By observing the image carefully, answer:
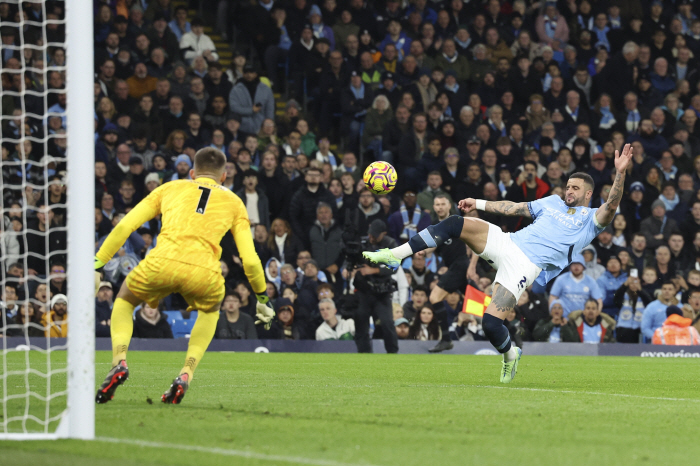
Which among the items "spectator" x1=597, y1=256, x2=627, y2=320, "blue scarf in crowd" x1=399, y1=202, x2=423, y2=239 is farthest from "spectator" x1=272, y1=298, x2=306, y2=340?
"spectator" x1=597, y1=256, x2=627, y2=320

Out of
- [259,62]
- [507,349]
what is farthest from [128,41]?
[507,349]

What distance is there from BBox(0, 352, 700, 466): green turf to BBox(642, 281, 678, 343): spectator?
5736 mm

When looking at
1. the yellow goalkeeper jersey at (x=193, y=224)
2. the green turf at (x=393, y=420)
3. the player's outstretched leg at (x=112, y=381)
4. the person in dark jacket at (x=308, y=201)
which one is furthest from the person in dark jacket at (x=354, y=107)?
the player's outstretched leg at (x=112, y=381)

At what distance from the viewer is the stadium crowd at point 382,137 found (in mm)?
16172

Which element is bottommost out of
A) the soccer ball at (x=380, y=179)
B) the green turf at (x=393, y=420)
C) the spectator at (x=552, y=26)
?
the green turf at (x=393, y=420)

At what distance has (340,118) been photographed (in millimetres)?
19703

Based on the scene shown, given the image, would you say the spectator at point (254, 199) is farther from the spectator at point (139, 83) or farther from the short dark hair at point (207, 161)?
the short dark hair at point (207, 161)

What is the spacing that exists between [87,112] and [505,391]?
4547 mm

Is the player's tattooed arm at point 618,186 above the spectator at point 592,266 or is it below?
above

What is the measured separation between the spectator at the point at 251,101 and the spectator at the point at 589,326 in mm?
6865

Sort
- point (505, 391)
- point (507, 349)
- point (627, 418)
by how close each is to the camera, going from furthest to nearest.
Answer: point (507, 349) → point (505, 391) → point (627, 418)

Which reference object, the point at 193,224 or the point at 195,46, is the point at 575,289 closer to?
the point at 195,46

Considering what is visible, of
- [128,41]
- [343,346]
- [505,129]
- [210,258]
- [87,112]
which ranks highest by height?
[128,41]

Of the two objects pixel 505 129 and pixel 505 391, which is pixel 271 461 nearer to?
pixel 505 391
